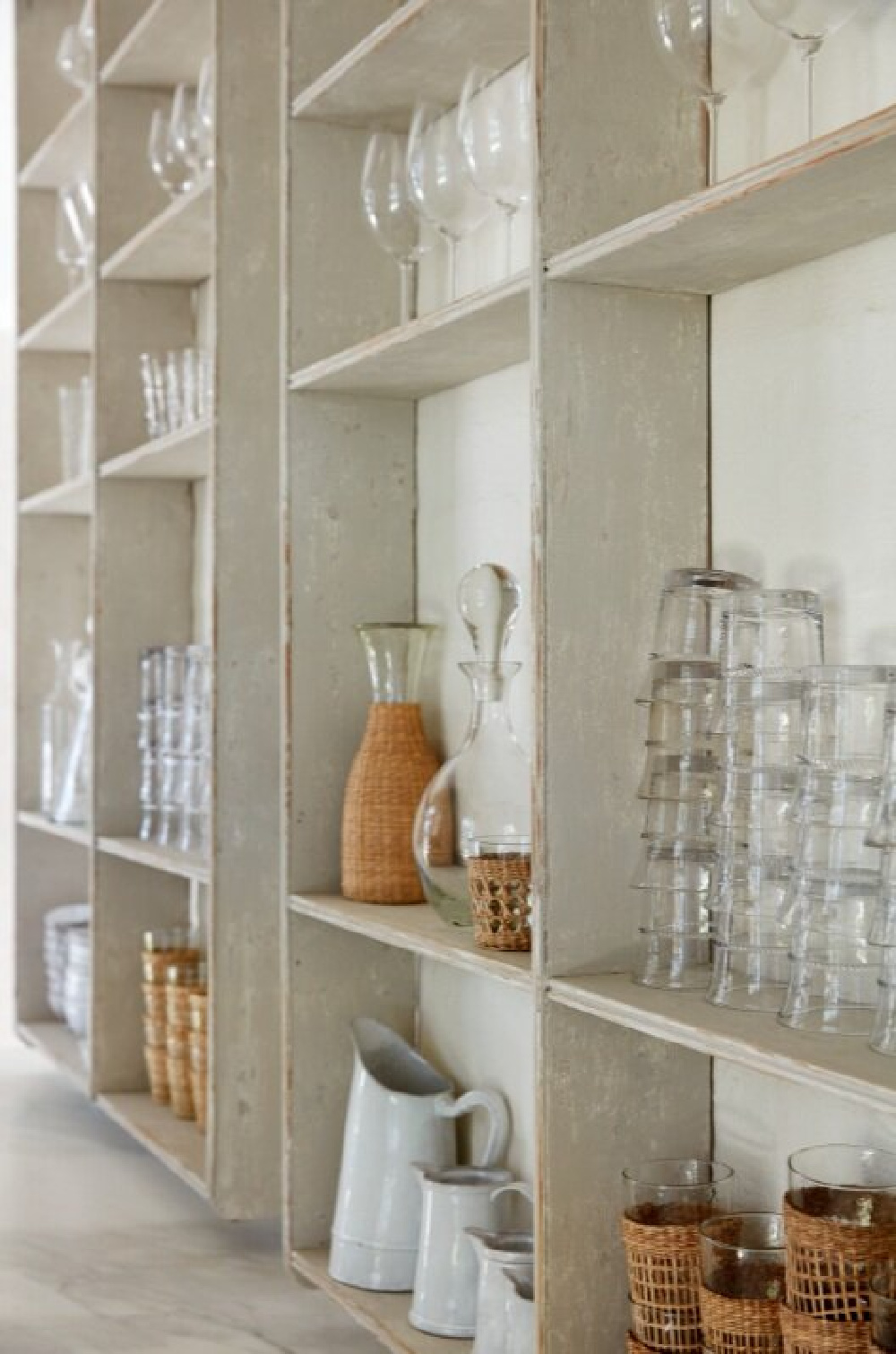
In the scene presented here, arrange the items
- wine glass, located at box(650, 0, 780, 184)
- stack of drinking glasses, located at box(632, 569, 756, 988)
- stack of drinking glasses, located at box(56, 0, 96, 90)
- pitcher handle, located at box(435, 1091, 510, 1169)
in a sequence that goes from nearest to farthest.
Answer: wine glass, located at box(650, 0, 780, 184) < stack of drinking glasses, located at box(632, 569, 756, 988) < pitcher handle, located at box(435, 1091, 510, 1169) < stack of drinking glasses, located at box(56, 0, 96, 90)

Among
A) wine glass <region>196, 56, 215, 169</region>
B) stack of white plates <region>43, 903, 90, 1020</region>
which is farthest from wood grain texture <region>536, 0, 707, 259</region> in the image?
stack of white plates <region>43, 903, 90, 1020</region>

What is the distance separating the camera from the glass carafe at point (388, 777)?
2.13 meters

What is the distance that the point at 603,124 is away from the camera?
1.61 meters

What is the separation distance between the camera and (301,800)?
222 cm

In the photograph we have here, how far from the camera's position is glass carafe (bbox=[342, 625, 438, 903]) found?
2.13 metres

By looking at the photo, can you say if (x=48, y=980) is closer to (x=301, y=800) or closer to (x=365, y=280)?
(x=301, y=800)

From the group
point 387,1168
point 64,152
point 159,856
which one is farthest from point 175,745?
point 64,152

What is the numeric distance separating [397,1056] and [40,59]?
7.55ft

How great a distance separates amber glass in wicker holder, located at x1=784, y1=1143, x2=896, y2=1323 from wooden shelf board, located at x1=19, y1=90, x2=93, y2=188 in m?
2.31

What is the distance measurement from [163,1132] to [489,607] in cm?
117

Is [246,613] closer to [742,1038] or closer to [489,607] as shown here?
[489,607]

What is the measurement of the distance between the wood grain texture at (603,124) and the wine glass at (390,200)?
18.7 inches

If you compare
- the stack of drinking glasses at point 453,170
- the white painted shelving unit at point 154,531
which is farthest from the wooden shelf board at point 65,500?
the stack of drinking glasses at point 453,170

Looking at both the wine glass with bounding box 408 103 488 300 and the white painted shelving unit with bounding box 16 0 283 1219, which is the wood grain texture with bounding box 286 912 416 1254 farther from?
the wine glass with bounding box 408 103 488 300
